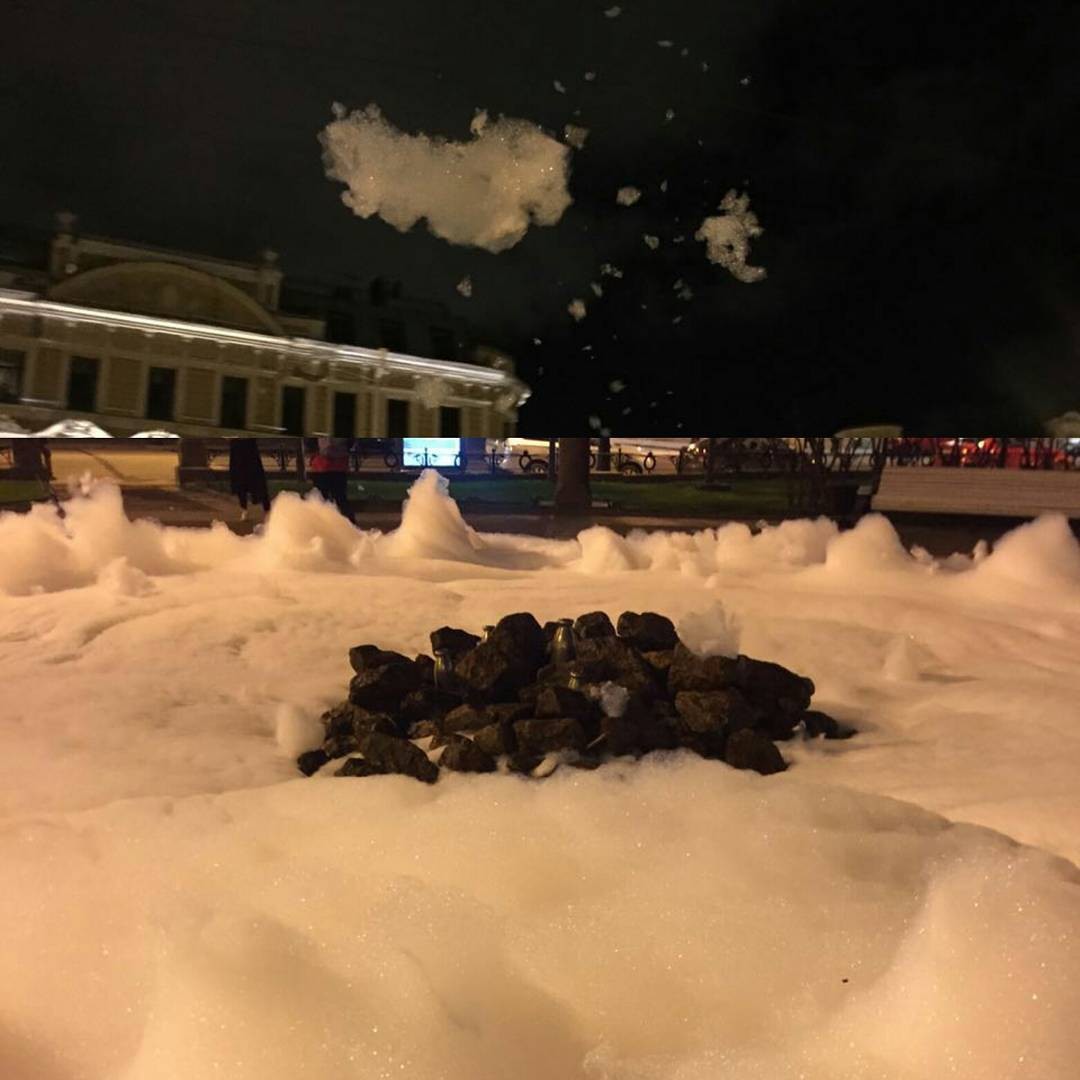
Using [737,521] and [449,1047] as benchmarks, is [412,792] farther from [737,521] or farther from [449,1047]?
[737,521]

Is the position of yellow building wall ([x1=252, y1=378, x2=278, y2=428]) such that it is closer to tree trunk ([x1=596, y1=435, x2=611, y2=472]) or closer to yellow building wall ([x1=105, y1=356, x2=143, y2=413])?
yellow building wall ([x1=105, y1=356, x2=143, y2=413])

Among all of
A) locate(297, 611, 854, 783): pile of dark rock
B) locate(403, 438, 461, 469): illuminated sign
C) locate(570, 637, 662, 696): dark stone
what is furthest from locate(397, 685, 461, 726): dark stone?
locate(403, 438, 461, 469): illuminated sign

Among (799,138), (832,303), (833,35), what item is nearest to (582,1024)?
(832,303)

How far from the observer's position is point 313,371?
1668 millimetres

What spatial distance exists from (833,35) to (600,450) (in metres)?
0.89

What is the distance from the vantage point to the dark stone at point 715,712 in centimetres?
136

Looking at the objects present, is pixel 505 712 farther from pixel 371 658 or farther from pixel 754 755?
pixel 754 755

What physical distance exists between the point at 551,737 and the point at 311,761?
0.37 metres

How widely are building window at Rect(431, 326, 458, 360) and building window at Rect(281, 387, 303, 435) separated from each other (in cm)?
27

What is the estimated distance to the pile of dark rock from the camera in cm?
132

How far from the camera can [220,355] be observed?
1.65 meters

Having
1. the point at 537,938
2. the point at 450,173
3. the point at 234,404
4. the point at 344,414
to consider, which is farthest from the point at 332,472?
the point at 537,938

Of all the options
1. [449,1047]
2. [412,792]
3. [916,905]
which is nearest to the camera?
[449,1047]

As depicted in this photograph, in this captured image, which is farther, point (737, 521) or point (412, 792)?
point (737, 521)
